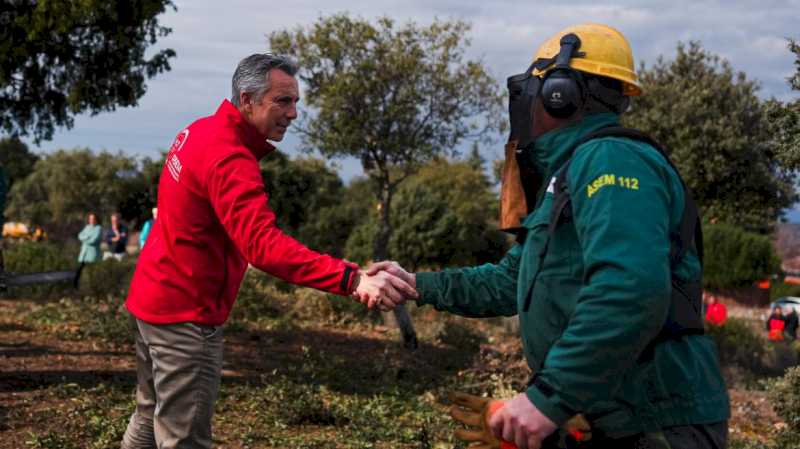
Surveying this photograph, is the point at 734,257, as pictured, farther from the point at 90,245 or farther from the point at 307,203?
the point at 90,245

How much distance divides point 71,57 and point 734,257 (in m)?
29.0

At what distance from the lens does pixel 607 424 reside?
7.96ft

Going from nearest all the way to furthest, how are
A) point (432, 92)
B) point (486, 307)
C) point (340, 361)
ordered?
1. point (486, 307)
2. point (340, 361)
3. point (432, 92)

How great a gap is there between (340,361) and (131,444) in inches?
227

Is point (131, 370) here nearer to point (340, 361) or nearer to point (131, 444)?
point (340, 361)

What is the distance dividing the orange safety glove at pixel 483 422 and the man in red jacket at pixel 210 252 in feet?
3.56

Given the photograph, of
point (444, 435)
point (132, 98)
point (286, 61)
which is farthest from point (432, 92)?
point (286, 61)

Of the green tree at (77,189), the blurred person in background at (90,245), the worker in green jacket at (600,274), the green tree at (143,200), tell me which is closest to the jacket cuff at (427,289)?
the worker in green jacket at (600,274)

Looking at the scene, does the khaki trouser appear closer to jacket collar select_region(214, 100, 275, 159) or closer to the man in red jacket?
the man in red jacket

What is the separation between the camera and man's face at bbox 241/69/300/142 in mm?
4105

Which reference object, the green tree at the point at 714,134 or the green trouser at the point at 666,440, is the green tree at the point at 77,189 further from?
the green trouser at the point at 666,440

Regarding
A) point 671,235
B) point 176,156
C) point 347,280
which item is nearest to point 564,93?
point 671,235

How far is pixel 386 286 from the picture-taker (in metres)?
3.63

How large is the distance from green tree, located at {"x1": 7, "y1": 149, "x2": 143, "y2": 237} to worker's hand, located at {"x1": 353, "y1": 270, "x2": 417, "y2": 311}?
183 ft
